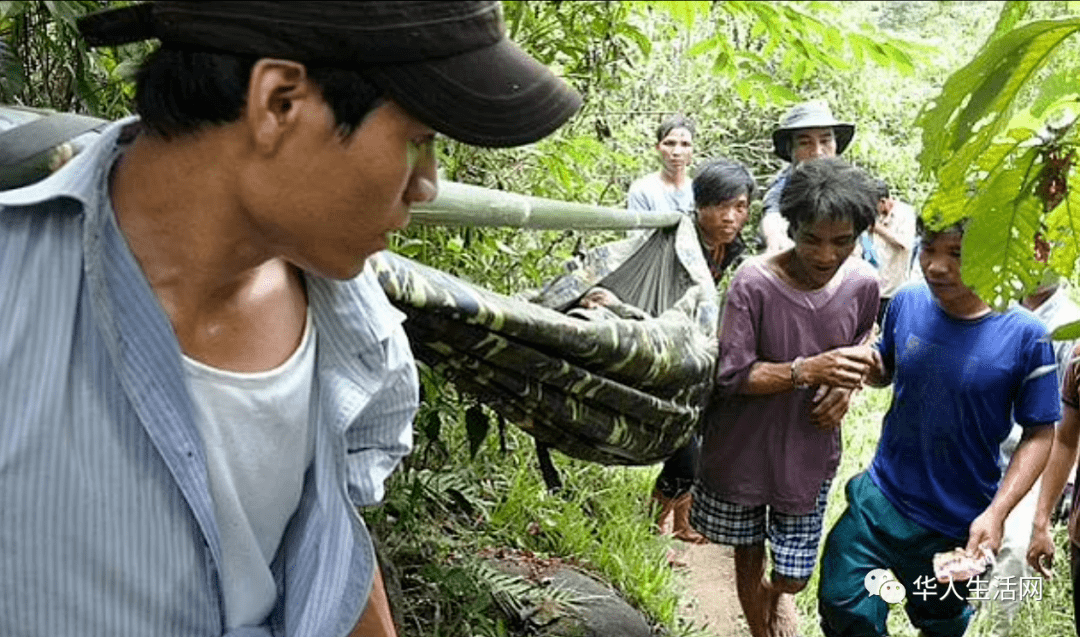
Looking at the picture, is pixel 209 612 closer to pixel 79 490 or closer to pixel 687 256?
pixel 79 490

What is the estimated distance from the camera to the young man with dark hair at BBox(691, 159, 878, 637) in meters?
3.21

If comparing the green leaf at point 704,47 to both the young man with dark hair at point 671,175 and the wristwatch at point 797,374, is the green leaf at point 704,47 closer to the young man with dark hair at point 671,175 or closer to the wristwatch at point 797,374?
the wristwatch at point 797,374

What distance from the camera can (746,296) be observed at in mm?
3301

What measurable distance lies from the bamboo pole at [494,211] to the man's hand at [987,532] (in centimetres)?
126

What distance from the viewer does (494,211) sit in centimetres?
196

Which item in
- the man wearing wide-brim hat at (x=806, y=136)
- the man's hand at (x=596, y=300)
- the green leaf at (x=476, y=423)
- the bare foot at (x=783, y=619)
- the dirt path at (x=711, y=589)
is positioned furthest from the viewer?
the man wearing wide-brim hat at (x=806, y=136)

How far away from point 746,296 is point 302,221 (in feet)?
7.64

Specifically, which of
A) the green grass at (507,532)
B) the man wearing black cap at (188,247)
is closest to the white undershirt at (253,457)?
the man wearing black cap at (188,247)

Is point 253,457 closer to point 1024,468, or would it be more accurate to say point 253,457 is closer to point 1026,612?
point 1024,468

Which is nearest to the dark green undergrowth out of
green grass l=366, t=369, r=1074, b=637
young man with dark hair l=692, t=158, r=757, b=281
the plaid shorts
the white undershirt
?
green grass l=366, t=369, r=1074, b=637

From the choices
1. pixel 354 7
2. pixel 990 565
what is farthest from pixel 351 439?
pixel 990 565

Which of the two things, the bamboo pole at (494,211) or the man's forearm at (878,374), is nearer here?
the bamboo pole at (494,211)

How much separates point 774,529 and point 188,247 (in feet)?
8.61

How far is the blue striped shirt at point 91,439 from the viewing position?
40.6 inches
